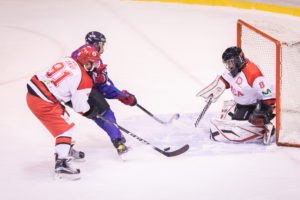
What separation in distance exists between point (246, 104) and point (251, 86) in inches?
9.1

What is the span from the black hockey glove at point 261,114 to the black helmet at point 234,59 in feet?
1.07

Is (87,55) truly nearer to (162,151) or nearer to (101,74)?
(101,74)

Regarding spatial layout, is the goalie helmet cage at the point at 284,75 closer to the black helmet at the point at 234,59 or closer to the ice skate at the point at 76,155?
the black helmet at the point at 234,59

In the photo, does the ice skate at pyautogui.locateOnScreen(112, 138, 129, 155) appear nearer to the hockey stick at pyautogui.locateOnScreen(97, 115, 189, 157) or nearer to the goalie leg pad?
the hockey stick at pyautogui.locateOnScreen(97, 115, 189, 157)

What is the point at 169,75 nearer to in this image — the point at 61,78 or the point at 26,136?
the point at 26,136

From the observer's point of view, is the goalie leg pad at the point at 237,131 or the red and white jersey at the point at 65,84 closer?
the red and white jersey at the point at 65,84

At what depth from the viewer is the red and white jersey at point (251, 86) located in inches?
141

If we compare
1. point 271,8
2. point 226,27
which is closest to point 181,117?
point 226,27

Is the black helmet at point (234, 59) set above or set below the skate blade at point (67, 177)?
above

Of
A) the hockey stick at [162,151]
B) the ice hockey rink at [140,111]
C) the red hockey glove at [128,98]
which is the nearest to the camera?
the ice hockey rink at [140,111]

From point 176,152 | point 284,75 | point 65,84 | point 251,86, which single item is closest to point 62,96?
point 65,84

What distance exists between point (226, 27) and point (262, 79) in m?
3.34

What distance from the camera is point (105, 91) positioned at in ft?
12.7

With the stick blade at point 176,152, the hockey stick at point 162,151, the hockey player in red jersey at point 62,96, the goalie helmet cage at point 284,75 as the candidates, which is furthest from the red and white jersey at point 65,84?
the goalie helmet cage at point 284,75
